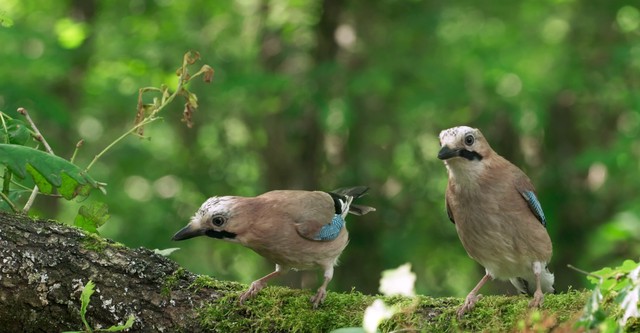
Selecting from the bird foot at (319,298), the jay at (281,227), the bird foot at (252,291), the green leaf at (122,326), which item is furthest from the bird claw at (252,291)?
the green leaf at (122,326)

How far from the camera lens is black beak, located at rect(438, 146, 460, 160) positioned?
4.83 m

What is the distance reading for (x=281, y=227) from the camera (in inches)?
195

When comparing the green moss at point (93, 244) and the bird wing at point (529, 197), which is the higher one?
the green moss at point (93, 244)

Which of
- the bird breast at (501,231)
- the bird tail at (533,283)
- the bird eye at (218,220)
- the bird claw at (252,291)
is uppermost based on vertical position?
the bird eye at (218,220)

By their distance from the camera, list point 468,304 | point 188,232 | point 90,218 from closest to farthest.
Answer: point 468,304 < point 90,218 < point 188,232

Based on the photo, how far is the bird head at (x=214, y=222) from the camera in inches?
189

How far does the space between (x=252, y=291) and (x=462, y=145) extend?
4.90 ft

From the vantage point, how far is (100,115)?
14336 millimetres

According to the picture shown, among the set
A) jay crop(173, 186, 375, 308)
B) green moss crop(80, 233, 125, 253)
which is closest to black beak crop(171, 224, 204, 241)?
jay crop(173, 186, 375, 308)

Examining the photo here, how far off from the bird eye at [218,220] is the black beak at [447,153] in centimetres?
122

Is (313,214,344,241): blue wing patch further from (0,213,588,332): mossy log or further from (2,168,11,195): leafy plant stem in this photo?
(2,168,11,195): leafy plant stem

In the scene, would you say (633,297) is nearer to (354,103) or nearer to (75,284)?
(75,284)

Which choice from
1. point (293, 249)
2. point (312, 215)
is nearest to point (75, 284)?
point (293, 249)

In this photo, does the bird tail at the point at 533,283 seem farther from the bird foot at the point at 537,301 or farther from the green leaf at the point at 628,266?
the green leaf at the point at 628,266
